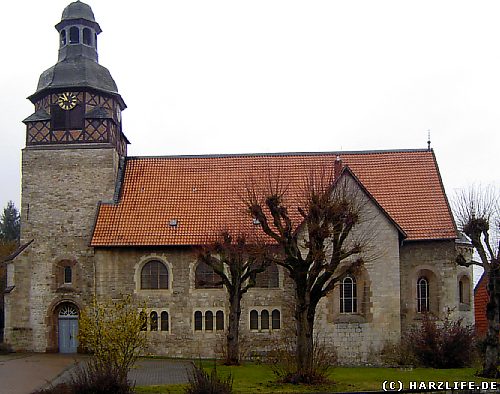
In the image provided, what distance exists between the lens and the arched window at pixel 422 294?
1480 inches

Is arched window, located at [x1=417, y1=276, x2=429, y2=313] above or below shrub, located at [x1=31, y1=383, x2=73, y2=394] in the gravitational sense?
above

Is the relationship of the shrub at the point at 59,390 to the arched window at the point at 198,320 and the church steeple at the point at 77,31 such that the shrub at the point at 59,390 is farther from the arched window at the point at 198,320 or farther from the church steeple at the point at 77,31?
the church steeple at the point at 77,31

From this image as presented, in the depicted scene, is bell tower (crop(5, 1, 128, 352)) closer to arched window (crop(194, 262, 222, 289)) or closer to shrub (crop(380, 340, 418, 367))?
arched window (crop(194, 262, 222, 289))

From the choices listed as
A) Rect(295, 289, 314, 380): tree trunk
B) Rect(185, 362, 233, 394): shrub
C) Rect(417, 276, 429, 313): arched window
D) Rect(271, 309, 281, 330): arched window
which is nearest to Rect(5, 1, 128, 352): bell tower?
Rect(271, 309, 281, 330): arched window

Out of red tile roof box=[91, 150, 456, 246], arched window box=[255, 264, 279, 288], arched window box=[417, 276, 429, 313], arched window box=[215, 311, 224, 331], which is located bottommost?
arched window box=[215, 311, 224, 331]

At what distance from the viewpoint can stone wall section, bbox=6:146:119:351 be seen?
38469 millimetres

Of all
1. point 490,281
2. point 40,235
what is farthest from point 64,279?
point 490,281

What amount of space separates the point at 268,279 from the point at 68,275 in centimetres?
1161

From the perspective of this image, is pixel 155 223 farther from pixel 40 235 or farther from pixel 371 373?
pixel 371 373

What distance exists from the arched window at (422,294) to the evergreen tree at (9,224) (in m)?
57.5

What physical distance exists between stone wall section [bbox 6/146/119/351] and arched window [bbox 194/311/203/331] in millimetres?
6391

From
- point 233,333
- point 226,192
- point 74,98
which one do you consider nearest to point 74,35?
point 74,98

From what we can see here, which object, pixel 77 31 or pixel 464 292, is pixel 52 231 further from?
pixel 464 292

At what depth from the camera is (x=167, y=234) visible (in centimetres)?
3794
